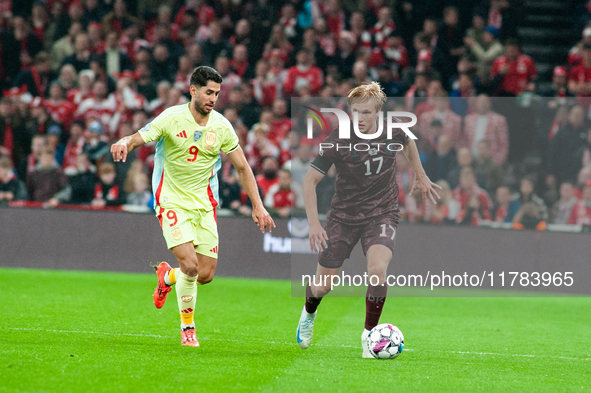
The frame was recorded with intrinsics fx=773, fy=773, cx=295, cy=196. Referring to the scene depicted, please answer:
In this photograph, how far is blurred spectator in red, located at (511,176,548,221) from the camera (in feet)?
39.2

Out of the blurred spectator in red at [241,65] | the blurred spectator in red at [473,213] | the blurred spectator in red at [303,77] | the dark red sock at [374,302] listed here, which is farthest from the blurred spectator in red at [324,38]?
the dark red sock at [374,302]

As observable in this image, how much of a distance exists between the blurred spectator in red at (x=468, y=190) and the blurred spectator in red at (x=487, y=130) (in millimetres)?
351

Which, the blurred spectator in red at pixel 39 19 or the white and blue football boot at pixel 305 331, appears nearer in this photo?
the white and blue football boot at pixel 305 331

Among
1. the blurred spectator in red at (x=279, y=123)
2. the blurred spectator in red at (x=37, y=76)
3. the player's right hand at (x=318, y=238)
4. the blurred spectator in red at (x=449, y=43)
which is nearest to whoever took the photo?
the player's right hand at (x=318, y=238)

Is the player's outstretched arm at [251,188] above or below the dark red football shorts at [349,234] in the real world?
above

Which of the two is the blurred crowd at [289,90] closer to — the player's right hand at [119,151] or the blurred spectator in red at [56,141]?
the blurred spectator in red at [56,141]

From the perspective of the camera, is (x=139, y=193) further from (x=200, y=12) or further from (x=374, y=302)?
(x=374, y=302)

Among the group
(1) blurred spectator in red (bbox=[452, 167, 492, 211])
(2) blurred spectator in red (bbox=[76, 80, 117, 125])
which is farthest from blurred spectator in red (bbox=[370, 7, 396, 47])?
(2) blurred spectator in red (bbox=[76, 80, 117, 125])

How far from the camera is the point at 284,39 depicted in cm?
1536

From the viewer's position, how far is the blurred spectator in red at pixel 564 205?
11.9m

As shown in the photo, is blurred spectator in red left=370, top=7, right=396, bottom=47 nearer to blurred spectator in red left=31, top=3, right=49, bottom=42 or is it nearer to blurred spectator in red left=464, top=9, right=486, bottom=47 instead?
blurred spectator in red left=464, top=9, right=486, bottom=47

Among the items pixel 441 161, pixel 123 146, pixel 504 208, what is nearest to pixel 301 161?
pixel 441 161

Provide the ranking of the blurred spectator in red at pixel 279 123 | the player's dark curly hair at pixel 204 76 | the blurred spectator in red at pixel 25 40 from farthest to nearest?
the blurred spectator in red at pixel 25 40, the blurred spectator in red at pixel 279 123, the player's dark curly hair at pixel 204 76

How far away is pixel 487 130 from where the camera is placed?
12.2 m
